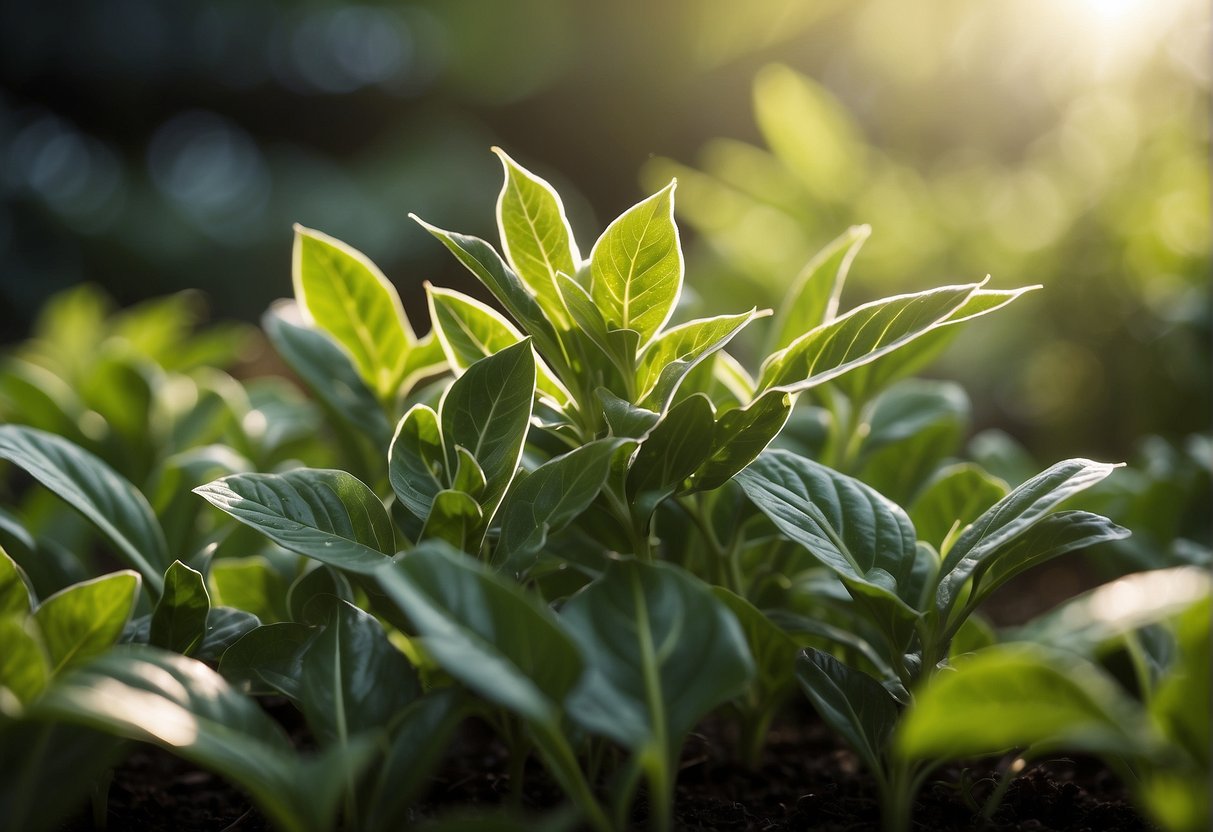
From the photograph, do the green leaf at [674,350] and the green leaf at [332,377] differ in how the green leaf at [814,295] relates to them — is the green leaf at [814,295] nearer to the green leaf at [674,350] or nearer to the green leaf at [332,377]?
the green leaf at [674,350]

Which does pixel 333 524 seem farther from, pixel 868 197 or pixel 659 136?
pixel 659 136

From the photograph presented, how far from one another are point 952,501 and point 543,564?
31 centimetres

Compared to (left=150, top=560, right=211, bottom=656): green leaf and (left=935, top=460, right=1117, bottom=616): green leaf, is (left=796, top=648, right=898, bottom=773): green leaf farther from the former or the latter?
(left=150, top=560, right=211, bottom=656): green leaf

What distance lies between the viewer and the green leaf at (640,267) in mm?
505

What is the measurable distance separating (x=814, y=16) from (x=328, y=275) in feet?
9.01

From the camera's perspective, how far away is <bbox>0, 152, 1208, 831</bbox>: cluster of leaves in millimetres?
404

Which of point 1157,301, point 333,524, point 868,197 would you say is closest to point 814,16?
point 868,197

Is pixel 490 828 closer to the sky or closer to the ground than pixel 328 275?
closer to the ground

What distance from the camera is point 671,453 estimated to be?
20.1 inches

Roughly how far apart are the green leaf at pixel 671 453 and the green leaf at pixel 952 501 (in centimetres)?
26

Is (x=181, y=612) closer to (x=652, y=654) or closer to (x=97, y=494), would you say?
(x=97, y=494)

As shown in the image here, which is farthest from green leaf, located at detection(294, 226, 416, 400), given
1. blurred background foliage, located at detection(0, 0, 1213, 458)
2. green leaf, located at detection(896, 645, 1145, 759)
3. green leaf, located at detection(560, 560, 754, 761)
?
blurred background foliage, located at detection(0, 0, 1213, 458)

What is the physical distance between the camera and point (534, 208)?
53 centimetres

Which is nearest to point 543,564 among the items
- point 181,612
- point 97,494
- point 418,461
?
point 418,461
